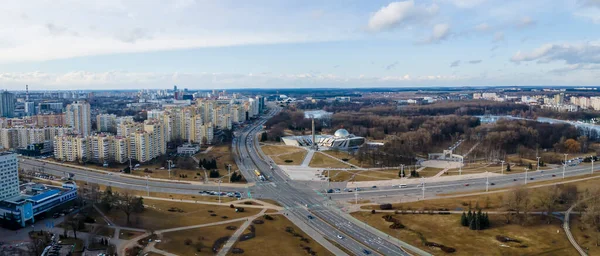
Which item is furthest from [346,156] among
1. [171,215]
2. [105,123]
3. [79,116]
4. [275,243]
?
[105,123]

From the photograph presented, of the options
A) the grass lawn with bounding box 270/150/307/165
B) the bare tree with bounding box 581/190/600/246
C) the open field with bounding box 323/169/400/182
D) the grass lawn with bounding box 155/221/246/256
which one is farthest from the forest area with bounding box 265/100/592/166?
the grass lawn with bounding box 155/221/246/256

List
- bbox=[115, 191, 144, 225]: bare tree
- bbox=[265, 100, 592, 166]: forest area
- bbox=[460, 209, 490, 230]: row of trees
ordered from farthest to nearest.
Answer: bbox=[265, 100, 592, 166]: forest area → bbox=[115, 191, 144, 225]: bare tree → bbox=[460, 209, 490, 230]: row of trees

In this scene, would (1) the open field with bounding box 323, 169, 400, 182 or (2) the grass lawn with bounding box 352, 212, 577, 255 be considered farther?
(1) the open field with bounding box 323, 169, 400, 182

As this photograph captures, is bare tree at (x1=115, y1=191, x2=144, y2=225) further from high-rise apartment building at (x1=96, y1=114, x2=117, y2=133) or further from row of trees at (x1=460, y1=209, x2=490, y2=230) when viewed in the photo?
high-rise apartment building at (x1=96, y1=114, x2=117, y2=133)

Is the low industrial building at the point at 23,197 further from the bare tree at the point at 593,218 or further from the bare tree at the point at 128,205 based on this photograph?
the bare tree at the point at 593,218

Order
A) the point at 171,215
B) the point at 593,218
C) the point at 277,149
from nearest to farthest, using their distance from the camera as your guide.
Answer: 1. the point at 593,218
2. the point at 171,215
3. the point at 277,149

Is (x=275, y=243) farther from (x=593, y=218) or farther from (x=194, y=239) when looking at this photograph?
(x=593, y=218)

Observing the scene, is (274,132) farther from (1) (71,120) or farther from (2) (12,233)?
(2) (12,233)
